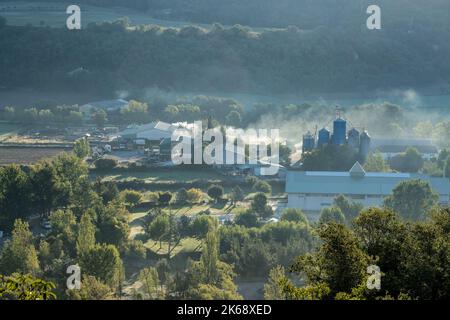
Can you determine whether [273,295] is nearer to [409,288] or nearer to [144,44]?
[409,288]

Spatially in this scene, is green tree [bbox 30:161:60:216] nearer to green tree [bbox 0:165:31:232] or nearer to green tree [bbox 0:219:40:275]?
green tree [bbox 0:165:31:232]

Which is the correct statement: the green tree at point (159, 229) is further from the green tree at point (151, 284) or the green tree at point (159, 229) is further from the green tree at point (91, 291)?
the green tree at point (91, 291)

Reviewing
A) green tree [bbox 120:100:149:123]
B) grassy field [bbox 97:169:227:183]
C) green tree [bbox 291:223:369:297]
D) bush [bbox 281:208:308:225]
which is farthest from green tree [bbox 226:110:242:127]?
green tree [bbox 291:223:369:297]

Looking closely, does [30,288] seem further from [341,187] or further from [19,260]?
[341,187]

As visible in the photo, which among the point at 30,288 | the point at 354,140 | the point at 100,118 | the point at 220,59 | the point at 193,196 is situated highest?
the point at 220,59

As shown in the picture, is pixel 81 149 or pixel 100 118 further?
pixel 100 118

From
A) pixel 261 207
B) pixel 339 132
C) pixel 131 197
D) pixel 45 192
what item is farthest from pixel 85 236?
pixel 339 132
